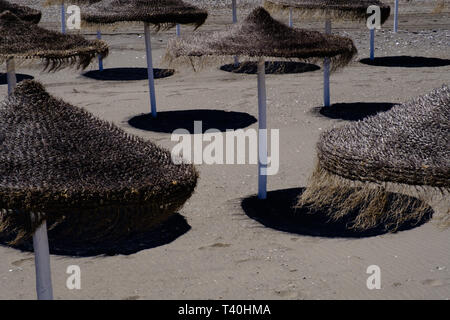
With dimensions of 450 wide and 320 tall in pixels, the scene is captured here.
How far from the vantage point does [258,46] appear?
890 centimetres

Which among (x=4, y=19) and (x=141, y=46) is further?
(x=141, y=46)

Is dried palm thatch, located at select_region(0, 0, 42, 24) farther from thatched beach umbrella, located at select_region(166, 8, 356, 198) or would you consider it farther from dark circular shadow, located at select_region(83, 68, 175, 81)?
thatched beach umbrella, located at select_region(166, 8, 356, 198)

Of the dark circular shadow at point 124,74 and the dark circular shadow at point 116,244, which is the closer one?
the dark circular shadow at point 116,244

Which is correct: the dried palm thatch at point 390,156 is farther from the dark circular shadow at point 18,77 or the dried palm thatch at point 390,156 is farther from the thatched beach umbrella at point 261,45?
the dark circular shadow at point 18,77

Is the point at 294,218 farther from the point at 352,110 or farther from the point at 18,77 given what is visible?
the point at 18,77

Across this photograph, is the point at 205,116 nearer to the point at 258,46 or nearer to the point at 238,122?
the point at 238,122

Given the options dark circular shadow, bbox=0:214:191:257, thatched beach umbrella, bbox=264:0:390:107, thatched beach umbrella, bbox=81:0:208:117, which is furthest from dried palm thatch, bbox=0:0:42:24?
dark circular shadow, bbox=0:214:191:257

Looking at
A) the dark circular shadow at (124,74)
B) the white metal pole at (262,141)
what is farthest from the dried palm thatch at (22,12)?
the white metal pole at (262,141)

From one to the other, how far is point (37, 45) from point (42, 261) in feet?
19.4

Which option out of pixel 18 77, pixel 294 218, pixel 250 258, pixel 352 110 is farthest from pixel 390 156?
pixel 18 77

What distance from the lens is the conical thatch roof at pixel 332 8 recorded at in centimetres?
1427

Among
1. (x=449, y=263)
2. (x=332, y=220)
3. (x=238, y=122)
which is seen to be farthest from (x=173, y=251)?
(x=238, y=122)

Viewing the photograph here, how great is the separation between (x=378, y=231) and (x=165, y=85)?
953cm

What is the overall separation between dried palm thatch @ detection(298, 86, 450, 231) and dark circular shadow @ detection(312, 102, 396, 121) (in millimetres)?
8175
